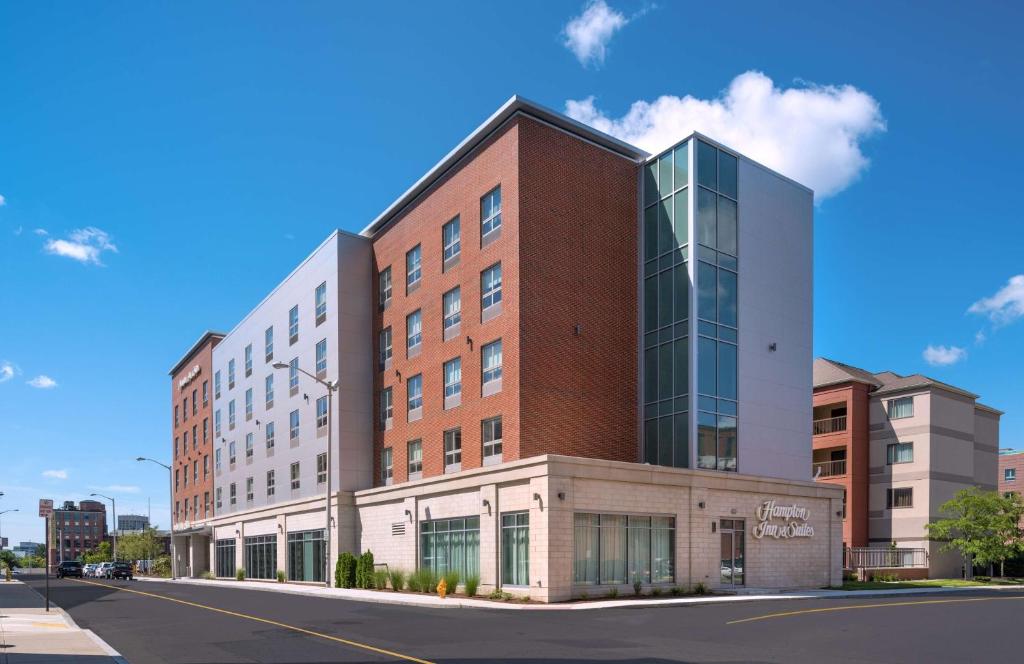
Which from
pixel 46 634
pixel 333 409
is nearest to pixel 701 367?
pixel 333 409

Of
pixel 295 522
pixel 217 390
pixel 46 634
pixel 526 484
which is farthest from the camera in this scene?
pixel 217 390

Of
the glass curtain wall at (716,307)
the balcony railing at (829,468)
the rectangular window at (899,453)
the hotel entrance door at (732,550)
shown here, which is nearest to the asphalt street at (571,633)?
the hotel entrance door at (732,550)

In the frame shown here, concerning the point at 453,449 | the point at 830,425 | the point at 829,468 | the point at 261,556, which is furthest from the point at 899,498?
the point at 261,556

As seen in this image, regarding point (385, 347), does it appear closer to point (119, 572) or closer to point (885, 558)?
point (885, 558)

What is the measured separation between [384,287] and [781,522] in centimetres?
2234

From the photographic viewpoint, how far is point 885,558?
174 feet

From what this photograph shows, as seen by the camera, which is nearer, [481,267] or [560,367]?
[560,367]

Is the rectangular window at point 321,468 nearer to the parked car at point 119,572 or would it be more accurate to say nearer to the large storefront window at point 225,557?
the large storefront window at point 225,557

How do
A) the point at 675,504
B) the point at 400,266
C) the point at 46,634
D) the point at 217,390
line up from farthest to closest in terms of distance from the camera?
the point at 217,390, the point at 400,266, the point at 675,504, the point at 46,634

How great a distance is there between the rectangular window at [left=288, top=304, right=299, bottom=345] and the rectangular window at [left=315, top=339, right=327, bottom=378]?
442 cm

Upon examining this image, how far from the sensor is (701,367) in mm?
34719

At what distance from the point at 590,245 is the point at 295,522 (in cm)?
2507

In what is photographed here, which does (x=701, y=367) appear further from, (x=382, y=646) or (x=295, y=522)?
(x=295, y=522)

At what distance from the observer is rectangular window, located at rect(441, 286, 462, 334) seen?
3746 cm
